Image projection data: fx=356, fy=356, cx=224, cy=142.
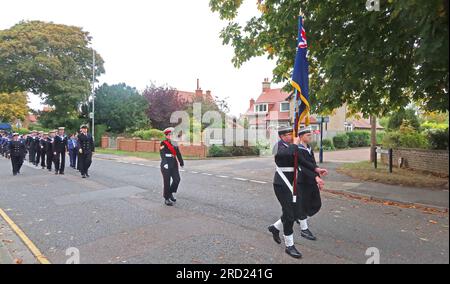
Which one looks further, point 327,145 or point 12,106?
point 12,106

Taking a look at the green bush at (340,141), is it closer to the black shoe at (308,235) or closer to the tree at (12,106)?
the black shoe at (308,235)

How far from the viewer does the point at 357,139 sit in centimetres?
3922

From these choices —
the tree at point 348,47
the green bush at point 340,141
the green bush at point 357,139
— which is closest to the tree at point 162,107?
the green bush at point 340,141

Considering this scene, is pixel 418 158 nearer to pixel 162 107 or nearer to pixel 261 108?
pixel 162 107

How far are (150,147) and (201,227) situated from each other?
76.4 ft

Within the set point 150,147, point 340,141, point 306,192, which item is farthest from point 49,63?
point 306,192

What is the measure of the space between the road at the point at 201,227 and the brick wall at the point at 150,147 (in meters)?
13.1

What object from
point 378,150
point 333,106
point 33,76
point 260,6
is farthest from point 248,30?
point 33,76

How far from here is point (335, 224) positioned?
22.2 feet

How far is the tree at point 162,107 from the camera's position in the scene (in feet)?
132

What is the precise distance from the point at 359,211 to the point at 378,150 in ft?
30.0

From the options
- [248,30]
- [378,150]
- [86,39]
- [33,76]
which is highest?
[86,39]

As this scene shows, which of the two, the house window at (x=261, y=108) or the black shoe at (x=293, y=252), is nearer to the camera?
the black shoe at (x=293, y=252)
